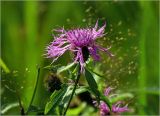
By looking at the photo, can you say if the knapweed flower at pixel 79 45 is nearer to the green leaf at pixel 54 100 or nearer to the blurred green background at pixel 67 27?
the green leaf at pixel 54 100

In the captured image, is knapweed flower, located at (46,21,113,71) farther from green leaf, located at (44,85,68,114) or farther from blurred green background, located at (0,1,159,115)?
blurred green background, located at (0,1,159,115)

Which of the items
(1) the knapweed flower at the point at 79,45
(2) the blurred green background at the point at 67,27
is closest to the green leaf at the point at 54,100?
(1) the knapweed flower at the point at 79,45

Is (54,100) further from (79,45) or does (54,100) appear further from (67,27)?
(67,27)

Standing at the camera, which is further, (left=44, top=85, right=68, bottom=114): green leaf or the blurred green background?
the blurred green background

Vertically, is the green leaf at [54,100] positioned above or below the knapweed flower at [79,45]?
below

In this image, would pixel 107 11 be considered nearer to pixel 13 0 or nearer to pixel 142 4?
pixel 142 4

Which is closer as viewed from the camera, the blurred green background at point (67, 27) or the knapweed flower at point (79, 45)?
the knapweed flower at point (79, 45)

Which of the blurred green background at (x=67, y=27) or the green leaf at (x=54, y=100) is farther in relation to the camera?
the blurred green background at (x=67, y=27)

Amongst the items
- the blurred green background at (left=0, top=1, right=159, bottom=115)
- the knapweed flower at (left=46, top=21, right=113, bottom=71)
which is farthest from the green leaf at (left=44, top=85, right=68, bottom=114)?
the blurred green background at (left=0, top=1, right=159, bottom=115)

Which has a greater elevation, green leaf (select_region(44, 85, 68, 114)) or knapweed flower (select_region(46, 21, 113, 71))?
knapweed flower (select_region(46, 21, 113, 71))
